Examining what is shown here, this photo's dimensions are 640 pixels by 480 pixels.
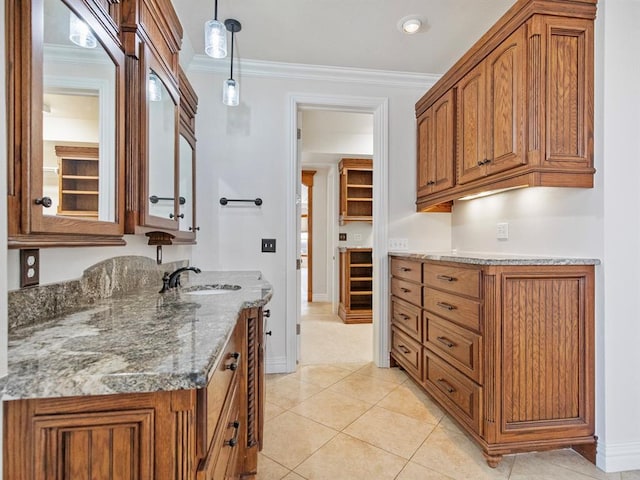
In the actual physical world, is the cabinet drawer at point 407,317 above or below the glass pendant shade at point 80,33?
below

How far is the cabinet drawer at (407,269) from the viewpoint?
7.78 ft

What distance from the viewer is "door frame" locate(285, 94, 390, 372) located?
2.79 metres

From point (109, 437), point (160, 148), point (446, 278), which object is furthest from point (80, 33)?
point (446, 278)

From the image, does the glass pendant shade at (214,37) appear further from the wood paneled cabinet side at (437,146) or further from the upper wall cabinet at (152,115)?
the wood paneled cabinet side at (437,146)

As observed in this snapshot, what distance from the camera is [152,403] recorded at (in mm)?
626

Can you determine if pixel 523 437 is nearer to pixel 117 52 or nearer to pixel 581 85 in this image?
pixel 581 85

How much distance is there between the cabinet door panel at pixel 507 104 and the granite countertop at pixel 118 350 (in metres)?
1.58

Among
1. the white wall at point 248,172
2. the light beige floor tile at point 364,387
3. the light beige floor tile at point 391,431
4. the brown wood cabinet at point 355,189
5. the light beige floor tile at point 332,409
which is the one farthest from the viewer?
the brown wood cabinet at point 355,189

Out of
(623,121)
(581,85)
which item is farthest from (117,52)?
(623,121)

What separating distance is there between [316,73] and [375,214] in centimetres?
125

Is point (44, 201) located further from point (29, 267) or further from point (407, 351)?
point (407, 351)

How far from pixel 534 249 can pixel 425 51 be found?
1630mm

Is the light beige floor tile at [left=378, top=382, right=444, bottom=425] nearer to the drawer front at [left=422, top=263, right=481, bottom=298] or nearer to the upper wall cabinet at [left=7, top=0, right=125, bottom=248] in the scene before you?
the drawer front at [left=422, top=263, right=481, bottom=298]

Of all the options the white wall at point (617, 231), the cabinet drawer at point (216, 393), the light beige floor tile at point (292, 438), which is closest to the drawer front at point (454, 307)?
the white wall at point (617, 231)
